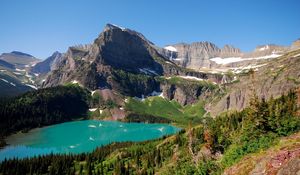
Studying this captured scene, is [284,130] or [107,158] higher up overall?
[284,130]

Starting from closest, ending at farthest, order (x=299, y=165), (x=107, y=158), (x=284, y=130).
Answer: (x=299, y=165), (x=284, y=130), (x=107, y=158)

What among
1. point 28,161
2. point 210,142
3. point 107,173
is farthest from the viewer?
point 28,161

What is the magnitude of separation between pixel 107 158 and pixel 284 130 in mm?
124359

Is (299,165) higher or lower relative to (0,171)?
higher

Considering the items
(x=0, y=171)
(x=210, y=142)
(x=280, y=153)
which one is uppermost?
(x=280, y=153)

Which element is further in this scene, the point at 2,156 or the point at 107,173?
the point at 2,156

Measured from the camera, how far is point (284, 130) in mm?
38875

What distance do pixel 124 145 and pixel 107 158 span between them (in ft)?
94.7

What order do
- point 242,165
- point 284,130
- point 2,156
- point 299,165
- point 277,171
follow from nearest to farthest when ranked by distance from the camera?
point 299,165, point 277,171, point 242,165, point 284,130, point 2,156

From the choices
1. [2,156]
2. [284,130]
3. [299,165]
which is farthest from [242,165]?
[2,156]

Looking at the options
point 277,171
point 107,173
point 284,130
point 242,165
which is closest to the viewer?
point 277,171

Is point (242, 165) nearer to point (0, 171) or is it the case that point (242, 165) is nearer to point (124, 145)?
point (0, 171)

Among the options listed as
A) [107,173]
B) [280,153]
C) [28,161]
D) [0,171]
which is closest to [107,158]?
[107,173]

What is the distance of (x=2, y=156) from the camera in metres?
174
